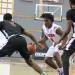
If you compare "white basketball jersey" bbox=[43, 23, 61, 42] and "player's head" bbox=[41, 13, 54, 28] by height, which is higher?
"player's head" bbox=[41, 13, 54, 28]

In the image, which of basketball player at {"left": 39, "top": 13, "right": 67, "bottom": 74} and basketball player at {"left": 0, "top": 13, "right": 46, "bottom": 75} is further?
basketball player at {"left": 39, "top": 13, "right": 67, "bottom": 74}

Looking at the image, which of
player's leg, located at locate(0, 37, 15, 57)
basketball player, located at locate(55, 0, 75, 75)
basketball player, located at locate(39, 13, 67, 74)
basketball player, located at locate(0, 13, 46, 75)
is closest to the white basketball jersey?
basketball player, located at locate(39, 13, 67, 74)

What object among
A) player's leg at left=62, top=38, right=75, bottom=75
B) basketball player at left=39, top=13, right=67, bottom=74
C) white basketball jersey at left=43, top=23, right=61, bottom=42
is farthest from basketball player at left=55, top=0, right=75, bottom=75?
white basketball jersey at left=43, top=23, right=61, bottom=42

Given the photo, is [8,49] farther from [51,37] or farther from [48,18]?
[51,37]

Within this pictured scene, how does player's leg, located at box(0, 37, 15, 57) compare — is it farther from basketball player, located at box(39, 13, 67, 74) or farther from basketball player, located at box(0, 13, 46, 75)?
basketball player, located at box(39, 13, 67, 74)

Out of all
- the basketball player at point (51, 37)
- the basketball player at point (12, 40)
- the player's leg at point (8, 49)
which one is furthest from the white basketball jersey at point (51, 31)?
the player's leg at point (8, 49)

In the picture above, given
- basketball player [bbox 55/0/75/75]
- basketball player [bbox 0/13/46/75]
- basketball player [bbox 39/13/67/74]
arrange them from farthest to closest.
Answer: basketball player [bbox 39/13/67/74] → basketball player [bbox 0/13/46/75] → basketball player [bbox 55/0/75/75]

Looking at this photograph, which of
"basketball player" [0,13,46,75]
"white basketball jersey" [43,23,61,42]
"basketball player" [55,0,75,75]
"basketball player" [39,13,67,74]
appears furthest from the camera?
"white basketball jersey" [43,23,61,42]

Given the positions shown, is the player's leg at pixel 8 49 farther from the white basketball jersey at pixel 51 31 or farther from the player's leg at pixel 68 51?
the white basketball jersey at pixel 51 31

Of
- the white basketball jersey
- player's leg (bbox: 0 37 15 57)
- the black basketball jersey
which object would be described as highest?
the black basketball jersey

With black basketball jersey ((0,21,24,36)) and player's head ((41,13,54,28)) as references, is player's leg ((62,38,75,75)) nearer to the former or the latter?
black basketball jersey ((0,21,24,36))

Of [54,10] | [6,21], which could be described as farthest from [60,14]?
[6,21]

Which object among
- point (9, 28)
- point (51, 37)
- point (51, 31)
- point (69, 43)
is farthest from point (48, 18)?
point (69, 43)

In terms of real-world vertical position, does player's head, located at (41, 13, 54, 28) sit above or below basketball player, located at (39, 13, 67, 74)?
above
